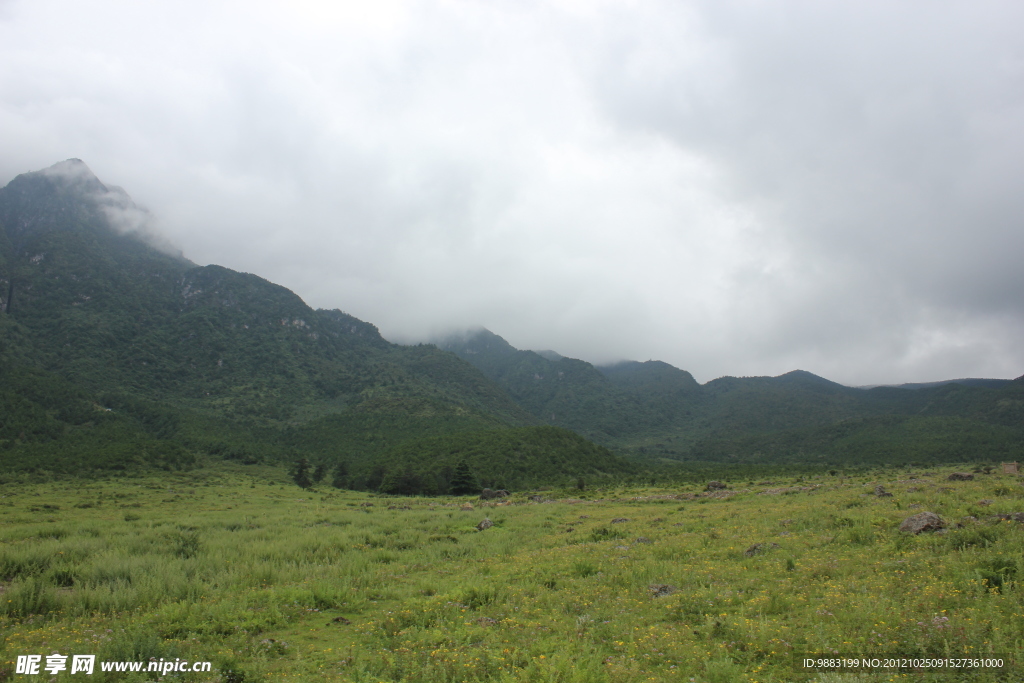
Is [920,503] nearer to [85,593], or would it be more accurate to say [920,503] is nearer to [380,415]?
[85,593]

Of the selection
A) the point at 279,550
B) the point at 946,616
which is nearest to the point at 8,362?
the point at 279,550

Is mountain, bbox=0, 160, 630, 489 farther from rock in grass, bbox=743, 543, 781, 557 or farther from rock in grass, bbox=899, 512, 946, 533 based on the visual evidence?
rock in grass, bbox=899, 512, 946, 533

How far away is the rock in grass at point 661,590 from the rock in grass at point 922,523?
24.2ft

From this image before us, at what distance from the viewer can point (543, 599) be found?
10008 mm

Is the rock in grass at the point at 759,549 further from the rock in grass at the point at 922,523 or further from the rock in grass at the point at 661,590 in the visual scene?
the rock in grass at the point at 661,590

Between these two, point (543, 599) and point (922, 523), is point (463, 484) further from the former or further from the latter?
point (922, 523)

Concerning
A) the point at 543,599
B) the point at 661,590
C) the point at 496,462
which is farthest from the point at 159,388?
the point at 661,590

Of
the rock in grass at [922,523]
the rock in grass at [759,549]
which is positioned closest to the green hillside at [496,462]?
the rock in grass at [759,549]

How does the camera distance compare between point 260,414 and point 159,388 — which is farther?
point 159,388

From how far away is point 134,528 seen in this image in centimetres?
1970

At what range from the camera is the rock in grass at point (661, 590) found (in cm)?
993

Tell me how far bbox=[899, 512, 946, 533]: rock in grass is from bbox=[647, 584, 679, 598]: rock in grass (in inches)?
291

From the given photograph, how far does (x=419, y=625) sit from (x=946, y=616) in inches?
347

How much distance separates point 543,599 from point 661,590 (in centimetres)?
278
